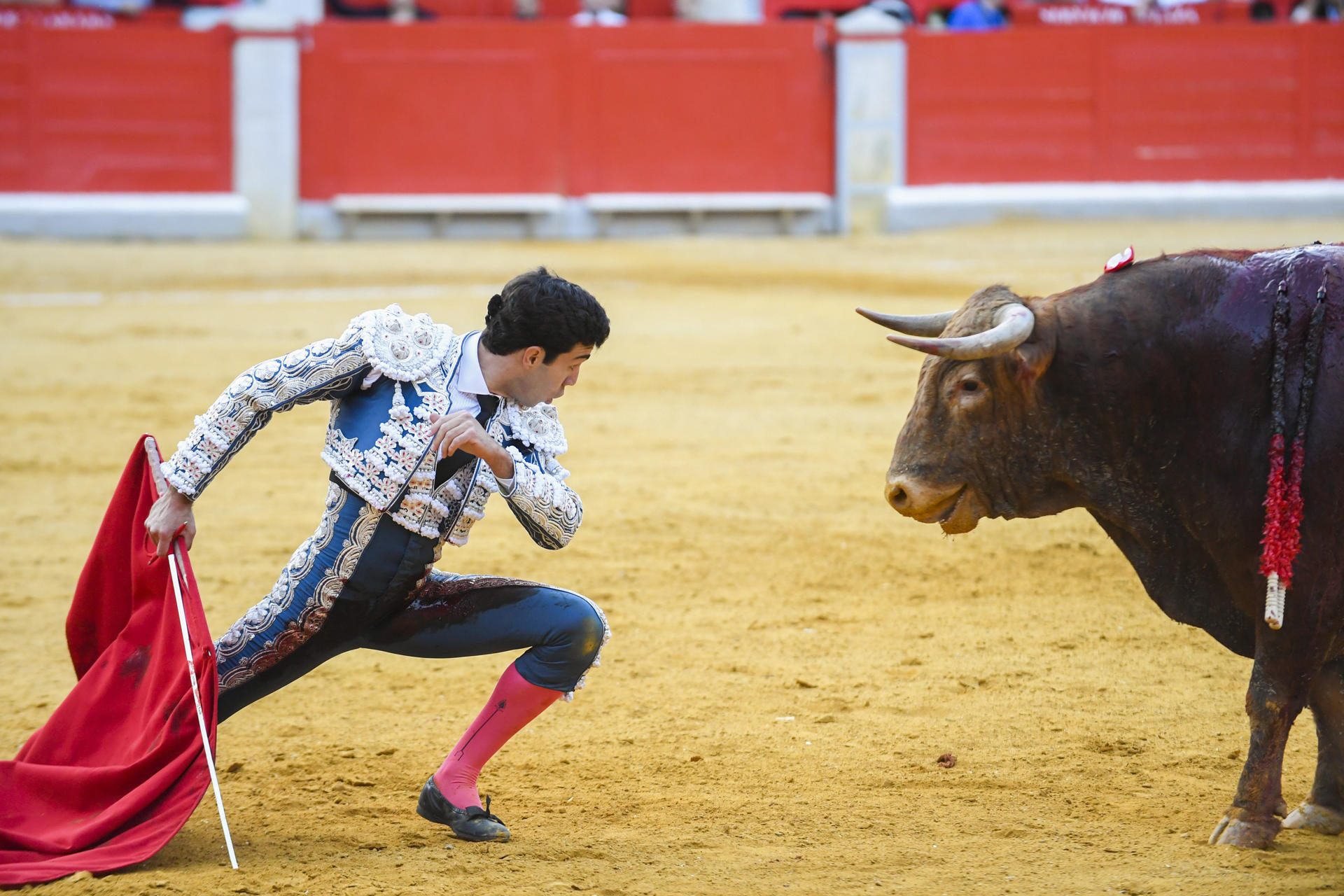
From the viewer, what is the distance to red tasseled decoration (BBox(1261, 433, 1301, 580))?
2.56 meters

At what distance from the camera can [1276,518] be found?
2.56m

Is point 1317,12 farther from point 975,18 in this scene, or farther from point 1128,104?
point 975,18

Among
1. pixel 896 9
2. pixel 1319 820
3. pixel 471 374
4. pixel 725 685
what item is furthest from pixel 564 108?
pixel 1319 820

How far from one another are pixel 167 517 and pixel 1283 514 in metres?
2.00

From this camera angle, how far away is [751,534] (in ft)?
17.8

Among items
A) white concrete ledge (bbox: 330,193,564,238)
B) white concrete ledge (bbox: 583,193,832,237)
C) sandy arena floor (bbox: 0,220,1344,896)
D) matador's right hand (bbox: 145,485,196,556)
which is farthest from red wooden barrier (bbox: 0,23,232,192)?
matador's right hand (bbox: 145,485,196,556)

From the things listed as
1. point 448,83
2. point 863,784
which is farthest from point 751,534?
point 448,83

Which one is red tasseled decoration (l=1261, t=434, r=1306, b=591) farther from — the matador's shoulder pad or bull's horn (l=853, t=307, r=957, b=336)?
the matador's shoulder pad

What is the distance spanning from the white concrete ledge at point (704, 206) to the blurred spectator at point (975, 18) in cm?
226

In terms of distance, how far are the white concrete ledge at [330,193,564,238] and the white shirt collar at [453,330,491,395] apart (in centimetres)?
1267

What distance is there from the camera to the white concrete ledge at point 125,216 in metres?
14.3

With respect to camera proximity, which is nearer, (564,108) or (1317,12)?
(564,108)

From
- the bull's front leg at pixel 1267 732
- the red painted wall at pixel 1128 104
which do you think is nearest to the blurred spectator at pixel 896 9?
the red painted wall at pixel 1128 104

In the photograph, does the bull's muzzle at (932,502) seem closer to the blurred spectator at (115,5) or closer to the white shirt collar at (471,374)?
the white shirt collar at (471,374)
